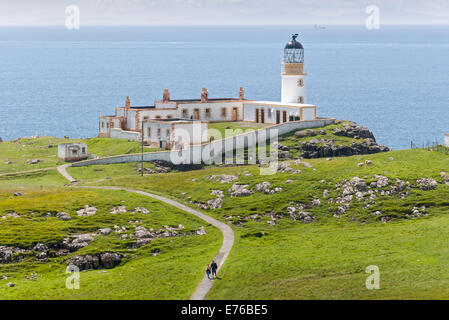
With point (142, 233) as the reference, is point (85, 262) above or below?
below

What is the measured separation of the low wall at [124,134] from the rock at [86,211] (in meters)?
38.5

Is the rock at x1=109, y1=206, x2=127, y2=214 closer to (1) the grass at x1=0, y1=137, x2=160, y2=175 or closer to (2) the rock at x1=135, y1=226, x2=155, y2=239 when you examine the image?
(2) the rock at x1=135, y1=226, x2=155, y2=239

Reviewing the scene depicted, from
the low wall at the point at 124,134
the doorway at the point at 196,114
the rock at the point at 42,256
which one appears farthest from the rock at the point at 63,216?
the doorway at the point at 196,114

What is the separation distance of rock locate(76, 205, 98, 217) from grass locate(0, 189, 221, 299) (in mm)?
610

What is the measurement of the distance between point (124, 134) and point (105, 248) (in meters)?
51.7

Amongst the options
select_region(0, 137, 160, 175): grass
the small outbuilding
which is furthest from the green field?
select_region(0, 137, 160, 175): grass

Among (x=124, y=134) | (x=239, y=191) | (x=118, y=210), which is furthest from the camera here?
(x=124, y=134)

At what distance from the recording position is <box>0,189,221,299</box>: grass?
6069 cm

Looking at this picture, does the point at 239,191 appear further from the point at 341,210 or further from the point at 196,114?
the point at 196,114

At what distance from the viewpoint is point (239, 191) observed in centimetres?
8625

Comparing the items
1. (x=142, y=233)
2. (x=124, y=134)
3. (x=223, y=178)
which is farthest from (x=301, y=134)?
(x=142, y=233)

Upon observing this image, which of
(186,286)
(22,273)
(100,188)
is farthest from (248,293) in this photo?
(100,188)

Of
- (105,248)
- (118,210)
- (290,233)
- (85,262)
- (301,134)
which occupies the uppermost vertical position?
(301,134)
